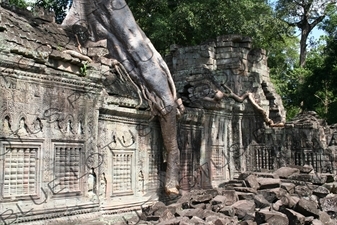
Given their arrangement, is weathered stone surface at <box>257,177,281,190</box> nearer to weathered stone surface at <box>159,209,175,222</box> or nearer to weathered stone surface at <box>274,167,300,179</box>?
weathered stone surface at <box>274,167,300,179</box>

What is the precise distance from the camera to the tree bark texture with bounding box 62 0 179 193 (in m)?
9.23

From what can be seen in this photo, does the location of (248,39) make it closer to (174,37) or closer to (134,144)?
(174,37)

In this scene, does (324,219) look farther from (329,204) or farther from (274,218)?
(329,204)

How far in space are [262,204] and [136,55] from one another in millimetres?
3988

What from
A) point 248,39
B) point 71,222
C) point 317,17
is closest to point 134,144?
point 71,222

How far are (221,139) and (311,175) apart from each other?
9.48ft

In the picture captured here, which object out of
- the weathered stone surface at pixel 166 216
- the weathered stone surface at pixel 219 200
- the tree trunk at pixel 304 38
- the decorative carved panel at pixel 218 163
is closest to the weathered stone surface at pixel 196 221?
the weathered stone surface at pixel 166 216

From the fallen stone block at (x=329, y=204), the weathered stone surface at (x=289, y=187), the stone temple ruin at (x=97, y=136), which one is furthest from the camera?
the weathered stone surface at (x=289, y=187)

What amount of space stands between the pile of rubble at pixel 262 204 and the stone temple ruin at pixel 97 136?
17.1 inches

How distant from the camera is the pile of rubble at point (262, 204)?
22.5 feet

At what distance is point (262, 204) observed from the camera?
25.9ft

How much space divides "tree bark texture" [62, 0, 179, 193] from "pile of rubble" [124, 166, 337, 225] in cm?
128

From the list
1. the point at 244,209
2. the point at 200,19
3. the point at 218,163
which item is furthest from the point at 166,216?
the point at 200,19

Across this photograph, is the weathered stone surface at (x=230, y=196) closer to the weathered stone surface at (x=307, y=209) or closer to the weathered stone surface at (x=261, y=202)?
the weathered stone surface at (x=261, y=202)
